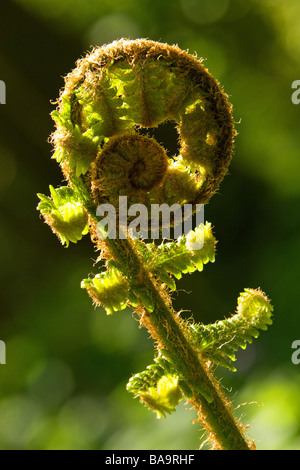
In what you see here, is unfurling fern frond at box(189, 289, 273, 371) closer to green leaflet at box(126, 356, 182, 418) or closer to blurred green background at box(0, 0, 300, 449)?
green leaflet at box(126, 356, 182, 418)

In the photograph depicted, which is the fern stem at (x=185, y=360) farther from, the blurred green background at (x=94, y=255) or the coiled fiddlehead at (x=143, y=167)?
the blurred green background at (x=94, y=255)

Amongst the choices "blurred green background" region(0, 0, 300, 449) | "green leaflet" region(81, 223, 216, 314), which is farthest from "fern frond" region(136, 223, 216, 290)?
"blurred green background" region(0, 0, 300, 449)

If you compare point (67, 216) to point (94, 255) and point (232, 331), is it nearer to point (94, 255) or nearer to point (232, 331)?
point (232, 331)

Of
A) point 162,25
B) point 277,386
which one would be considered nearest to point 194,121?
point 277,386

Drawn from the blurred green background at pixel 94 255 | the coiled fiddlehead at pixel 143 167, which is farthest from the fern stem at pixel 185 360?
the blurred green background at pixel 94 255
